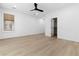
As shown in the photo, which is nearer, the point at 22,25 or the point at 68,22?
the point at 68,22

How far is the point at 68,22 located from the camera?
595 centimetres

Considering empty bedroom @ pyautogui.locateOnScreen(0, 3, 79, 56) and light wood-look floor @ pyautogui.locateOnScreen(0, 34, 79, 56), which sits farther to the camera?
empty bedroom @ pyautogui.locateOnScreen(0, 3, 79, 56)

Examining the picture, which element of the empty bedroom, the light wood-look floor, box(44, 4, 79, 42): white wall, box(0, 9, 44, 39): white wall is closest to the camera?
the light wood-look floor

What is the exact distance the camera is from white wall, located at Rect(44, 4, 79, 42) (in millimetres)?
5371

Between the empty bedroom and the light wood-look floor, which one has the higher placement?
the empty bedroom

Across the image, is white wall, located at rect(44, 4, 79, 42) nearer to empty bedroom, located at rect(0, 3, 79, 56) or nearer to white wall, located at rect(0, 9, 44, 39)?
empty bedroom, located at rect(0, 3, 79, 56)

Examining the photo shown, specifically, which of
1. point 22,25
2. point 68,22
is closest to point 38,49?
point 68,22

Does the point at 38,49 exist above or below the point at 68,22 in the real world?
below

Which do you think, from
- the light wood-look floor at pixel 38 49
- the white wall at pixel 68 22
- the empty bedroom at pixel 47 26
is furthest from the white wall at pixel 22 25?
the white wall at pixel 68 22

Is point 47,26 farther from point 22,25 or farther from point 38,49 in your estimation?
point 38,49

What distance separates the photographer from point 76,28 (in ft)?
17.6

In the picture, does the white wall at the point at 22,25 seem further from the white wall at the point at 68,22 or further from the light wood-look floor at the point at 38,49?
the white wall at the point at 68,22

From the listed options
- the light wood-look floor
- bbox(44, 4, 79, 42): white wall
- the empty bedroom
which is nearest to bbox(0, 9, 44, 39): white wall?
the empty bedroom

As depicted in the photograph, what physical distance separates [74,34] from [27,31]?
500cm
